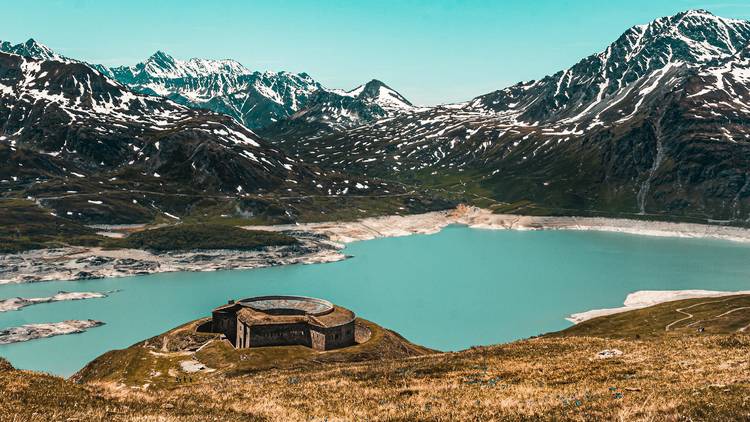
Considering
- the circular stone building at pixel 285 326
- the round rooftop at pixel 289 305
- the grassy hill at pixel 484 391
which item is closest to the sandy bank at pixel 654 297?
the round rooftop at pixel 289 305

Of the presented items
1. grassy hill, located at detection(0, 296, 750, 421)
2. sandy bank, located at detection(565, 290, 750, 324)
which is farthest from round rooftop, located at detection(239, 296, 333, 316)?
sandy bank, located at detection(565, 290, 750, 324)

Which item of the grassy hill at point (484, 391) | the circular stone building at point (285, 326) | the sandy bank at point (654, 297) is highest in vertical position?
the grassy hill at point (484, 391)

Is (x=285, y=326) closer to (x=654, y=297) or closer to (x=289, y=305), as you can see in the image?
(x=289, y=305)

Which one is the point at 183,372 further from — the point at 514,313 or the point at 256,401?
the point at 514,313

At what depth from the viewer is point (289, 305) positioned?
314 ft

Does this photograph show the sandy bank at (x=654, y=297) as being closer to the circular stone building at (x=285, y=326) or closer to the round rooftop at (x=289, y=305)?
the round rooftop at (x=289, y=305)

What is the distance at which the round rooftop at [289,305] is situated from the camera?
90.8 meters

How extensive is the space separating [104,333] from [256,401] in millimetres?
128888

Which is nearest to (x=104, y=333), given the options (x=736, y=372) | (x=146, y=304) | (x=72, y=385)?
(x=146, y=304)

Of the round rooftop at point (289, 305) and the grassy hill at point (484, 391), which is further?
the round rooftop at point (289, 305)

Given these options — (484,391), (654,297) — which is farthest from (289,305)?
(654,297)

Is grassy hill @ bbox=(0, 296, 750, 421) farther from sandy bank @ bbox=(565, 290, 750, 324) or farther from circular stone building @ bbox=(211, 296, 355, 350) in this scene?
sandy bank @ bbox=(565, 290, 750, 324)

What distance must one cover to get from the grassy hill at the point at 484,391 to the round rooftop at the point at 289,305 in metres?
43.0

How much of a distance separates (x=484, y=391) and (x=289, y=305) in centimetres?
6825
